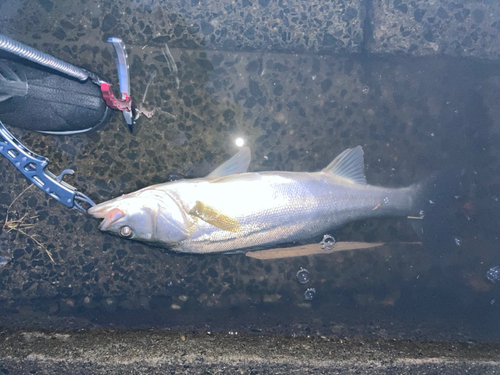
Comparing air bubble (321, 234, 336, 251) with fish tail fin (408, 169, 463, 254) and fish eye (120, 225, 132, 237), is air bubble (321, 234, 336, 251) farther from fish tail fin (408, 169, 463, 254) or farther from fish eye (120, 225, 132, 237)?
fish eye (120, 225, 132, 237)

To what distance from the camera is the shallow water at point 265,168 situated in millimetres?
2811

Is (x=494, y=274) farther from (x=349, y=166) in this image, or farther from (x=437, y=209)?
(x=349, y=166)

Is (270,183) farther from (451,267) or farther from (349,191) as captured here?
(451,267)

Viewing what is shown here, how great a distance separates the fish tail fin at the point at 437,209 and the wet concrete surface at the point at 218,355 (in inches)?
39.5

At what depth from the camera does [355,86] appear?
290cm

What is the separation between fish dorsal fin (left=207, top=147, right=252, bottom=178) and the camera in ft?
8.46

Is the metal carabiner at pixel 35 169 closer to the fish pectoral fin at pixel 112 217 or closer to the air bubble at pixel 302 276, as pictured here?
the fish pectoral fin at pixel 112 217

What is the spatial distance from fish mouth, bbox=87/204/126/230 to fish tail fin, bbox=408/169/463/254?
2.57 metres

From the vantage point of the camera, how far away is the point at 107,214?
2.29m

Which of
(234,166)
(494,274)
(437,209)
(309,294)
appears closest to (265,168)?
(234,166)

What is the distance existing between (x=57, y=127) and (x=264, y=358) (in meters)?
2.71

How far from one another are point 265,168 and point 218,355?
173cm

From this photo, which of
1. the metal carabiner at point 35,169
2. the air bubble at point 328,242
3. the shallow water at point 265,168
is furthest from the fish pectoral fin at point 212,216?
the air bubble at point 328,242

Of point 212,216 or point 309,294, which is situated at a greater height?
point 212,216
